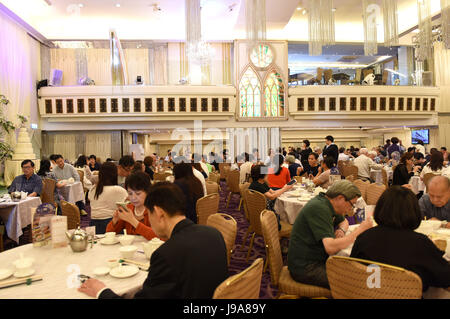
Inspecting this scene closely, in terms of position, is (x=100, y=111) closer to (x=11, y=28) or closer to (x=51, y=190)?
(x=11, y=28)

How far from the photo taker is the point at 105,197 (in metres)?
3.46

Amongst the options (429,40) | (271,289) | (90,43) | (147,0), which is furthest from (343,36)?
(271,289)

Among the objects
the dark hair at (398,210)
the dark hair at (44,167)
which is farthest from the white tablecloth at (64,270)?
the dark hair at (44,167)

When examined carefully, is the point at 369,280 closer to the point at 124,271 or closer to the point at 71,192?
the point at 124,271

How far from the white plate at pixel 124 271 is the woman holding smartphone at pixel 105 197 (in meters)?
1.51

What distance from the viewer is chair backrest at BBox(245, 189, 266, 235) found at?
13.7 ft

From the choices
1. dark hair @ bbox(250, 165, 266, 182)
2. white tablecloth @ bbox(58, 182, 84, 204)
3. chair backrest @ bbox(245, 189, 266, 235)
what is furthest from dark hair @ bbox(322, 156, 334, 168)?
white tablecloth @ bbox(58, 182, 84, 204)

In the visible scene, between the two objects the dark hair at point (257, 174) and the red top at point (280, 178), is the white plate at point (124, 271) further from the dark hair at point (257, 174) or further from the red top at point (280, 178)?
the red top at point (280, 178)

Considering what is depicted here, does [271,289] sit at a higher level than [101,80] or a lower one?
lower

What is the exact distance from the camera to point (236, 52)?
13227mm

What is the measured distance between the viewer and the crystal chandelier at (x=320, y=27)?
632 centimetres

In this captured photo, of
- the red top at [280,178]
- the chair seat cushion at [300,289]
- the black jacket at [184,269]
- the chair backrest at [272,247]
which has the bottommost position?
the chair seat cushion at [300,289]

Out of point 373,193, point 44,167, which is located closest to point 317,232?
point 373,193

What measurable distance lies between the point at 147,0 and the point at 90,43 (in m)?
3.47
